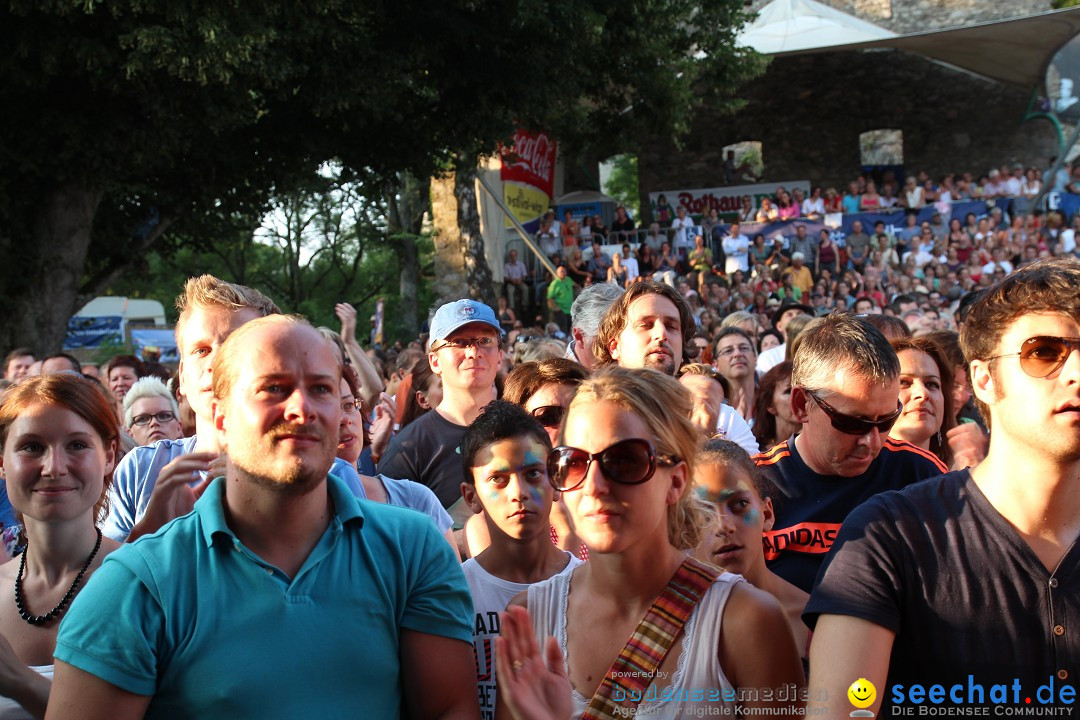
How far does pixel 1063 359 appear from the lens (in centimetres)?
219

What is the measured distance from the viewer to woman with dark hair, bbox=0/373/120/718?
2.80 meters

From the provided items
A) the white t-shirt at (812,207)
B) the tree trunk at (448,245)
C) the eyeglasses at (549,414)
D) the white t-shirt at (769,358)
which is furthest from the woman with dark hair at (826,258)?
the eyeglasses at (549,414)

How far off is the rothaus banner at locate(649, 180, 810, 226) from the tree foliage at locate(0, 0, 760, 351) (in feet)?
39.1

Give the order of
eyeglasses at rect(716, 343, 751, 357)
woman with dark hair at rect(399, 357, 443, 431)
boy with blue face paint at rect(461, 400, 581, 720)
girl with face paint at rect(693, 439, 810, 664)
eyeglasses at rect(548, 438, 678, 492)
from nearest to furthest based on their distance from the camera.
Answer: eyeglasses at rect(548, 438, 678, 492), girl with face paint at rect(693, 439, 810, 664), boy with blue face paint at rect(461, 400, 581, 720), woman with dark hair at rect(399, 357, 443, 431), eyeglasses at rect(716, 343, 751, 357)

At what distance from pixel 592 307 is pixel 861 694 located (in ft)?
11.1

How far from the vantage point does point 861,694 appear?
6.83ft

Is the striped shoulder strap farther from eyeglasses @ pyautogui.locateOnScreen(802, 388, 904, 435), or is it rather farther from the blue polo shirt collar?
eyeglasses @ pyautogui.locateOnScreen(802, 388, 904, 435)

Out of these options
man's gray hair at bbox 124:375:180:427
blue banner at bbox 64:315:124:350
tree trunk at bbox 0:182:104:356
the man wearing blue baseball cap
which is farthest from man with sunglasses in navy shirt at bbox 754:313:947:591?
blue banner at bbox 64:315:124:350

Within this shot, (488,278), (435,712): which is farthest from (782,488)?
(488,278)

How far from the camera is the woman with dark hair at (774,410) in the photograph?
5180mm

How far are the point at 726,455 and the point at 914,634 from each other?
111 centimetres

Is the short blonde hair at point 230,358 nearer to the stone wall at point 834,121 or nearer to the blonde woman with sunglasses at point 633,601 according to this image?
the blonde woman with sunglasses at point 633,601

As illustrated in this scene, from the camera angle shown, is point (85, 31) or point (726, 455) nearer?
point (726, 455)

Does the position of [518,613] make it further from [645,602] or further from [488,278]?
[488,278]
